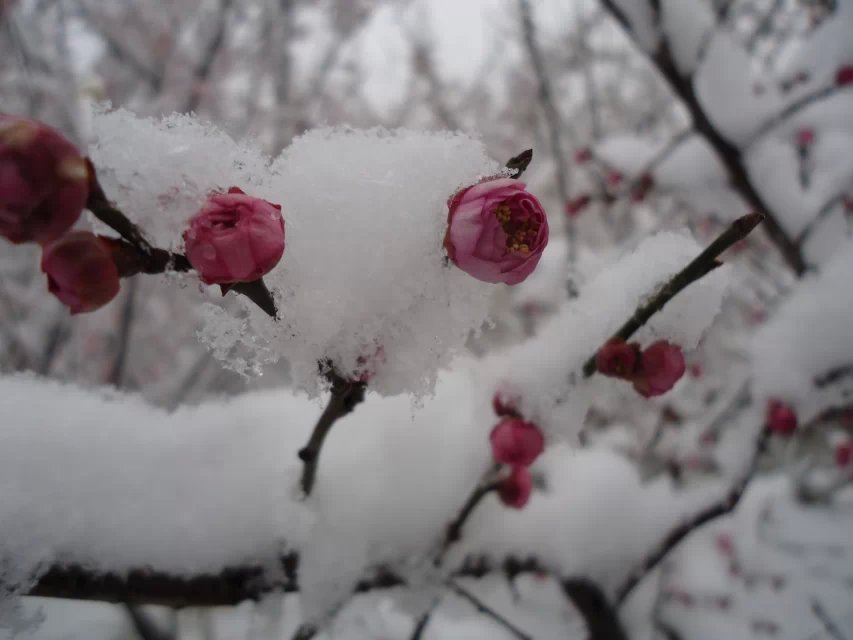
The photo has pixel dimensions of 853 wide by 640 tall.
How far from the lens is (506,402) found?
2.85ft

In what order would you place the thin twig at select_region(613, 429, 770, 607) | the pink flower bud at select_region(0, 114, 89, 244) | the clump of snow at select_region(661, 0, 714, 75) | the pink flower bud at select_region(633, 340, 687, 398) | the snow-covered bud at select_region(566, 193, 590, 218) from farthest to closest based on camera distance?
the snow-covered bud at select_region(566, 193, 590, 218) < the clump of snow at select_region(661, 0, 714, 75) < the thin twig at select_region(613, 429, 770, 607) < the pink flower bud at select_region(633, 340, 687, 398) < the pink flower bud at select_region(0, 114, 89, 244)

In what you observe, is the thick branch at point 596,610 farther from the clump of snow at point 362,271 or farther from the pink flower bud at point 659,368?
the clump of snow at point 362,271

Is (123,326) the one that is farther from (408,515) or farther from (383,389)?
(383,389)

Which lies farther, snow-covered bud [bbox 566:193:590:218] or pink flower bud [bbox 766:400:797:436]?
snow-covered bud [bbox 566:193:590:218]

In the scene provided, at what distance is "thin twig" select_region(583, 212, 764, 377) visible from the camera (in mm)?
555

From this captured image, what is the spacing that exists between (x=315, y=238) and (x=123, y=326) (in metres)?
2.37

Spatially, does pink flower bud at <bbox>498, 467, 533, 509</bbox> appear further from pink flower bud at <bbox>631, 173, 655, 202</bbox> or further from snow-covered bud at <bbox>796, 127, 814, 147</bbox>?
snow-covered bud at <bbox>796, 127, 814, 147</bbox>

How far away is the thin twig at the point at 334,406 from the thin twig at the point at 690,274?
0.38 m

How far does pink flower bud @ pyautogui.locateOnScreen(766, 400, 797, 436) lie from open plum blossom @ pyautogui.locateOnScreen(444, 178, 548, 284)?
1040 millimetres

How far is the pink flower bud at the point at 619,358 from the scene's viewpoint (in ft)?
2.34

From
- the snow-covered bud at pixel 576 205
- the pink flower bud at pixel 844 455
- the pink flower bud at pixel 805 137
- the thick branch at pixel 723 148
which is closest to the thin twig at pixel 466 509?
the thick branch at pixel 723 148

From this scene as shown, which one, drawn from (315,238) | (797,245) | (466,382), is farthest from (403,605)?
(797,245)

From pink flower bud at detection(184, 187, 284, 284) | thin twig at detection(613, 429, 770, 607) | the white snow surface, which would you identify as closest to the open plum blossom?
pink flower bud at detection(184, 187, 284, 284)

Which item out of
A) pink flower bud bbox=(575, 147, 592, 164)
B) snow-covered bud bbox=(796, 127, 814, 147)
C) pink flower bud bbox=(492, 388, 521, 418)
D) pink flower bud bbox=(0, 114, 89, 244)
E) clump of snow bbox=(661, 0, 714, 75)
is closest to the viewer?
pink flower bud bbox=(0, 114, 89, 244)
